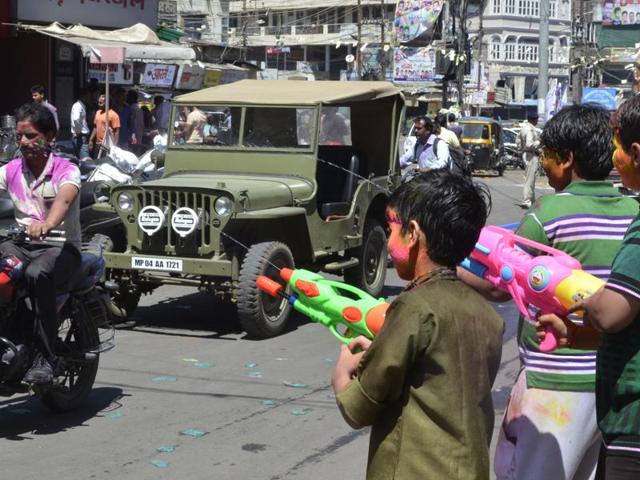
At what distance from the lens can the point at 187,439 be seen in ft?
19.8

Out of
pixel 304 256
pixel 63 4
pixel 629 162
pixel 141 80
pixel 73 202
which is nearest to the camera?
pixel 629 162

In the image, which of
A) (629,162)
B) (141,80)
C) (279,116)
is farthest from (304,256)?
(141,80)

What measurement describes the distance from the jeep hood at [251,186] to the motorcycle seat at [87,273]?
2173 millimetres

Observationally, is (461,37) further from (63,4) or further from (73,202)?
(73,202)

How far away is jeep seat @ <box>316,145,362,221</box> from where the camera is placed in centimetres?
1048

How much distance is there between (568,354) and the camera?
3.39 metres

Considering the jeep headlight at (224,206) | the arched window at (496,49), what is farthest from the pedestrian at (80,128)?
the arched window at (496,49)

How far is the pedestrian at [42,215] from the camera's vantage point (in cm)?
596

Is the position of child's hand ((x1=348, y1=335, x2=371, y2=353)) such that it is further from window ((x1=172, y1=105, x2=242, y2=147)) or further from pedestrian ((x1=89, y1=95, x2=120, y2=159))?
pedestrian ((x1=89, y1=95, x2=120, y2=159))

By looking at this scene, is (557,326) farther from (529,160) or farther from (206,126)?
(529,160)

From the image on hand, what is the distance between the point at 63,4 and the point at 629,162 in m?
20.5

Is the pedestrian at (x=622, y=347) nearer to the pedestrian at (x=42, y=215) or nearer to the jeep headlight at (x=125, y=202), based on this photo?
the pedestrian at (x=42, y=215)

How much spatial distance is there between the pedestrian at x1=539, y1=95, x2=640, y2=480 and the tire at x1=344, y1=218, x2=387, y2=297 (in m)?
7.59

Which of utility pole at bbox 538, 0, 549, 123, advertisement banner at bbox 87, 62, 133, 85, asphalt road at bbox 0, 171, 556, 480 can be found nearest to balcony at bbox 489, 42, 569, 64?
utility pole at bbox 538, 0, 549, 123
